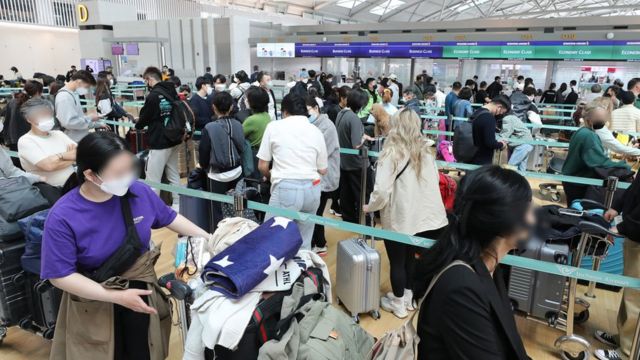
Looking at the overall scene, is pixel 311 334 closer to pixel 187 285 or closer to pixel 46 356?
pixel 187 285

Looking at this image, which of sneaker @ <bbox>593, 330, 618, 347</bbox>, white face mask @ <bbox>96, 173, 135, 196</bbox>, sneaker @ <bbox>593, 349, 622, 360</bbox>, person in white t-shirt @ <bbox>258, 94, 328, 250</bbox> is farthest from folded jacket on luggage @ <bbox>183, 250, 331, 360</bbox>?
sneaker @ <bbox>593, 330, 618, 347</bbox>

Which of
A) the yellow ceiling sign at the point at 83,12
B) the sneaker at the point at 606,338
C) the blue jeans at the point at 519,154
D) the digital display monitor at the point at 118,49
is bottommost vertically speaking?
the sneaker at the point at 606,338

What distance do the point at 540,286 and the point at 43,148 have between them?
12.5 ft

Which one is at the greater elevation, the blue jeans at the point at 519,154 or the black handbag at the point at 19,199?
the black handbag at the point at 19,199

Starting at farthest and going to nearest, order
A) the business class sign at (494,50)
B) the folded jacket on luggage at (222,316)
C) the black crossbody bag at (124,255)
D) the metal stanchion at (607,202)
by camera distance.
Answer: the business class sign at (494,50), the metal stanchion at (607,202), the black crossbody bag at (124,255), the folded jacket on luggage at (222,316)

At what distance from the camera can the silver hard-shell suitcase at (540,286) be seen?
305 cm

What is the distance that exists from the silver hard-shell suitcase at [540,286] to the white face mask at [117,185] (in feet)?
8.79

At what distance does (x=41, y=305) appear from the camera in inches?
107

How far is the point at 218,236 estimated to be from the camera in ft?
7.38

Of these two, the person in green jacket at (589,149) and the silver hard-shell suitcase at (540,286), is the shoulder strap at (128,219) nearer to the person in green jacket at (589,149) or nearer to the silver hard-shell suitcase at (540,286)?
the silver hard-shell suitcase at (540,286)

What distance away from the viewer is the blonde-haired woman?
303 cm

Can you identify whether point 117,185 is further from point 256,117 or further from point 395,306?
point 256,117

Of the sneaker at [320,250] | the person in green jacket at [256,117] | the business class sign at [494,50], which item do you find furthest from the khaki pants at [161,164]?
the business class sign at [494,50]

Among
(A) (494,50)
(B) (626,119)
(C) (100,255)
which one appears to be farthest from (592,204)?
(A) (494,50)
